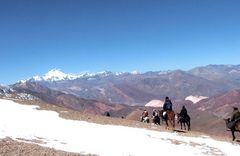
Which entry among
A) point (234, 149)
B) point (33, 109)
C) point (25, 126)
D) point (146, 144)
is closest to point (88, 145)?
point (146, 144)

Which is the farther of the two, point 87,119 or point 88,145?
point 87,119

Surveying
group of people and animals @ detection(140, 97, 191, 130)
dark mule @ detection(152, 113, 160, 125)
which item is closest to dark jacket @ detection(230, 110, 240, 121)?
group of people and animals @ detection(140, 97, 191, 130)

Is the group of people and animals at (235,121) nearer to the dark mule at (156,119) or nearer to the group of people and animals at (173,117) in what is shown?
the group of people and animals at (173,117)

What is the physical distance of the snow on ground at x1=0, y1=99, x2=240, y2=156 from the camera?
33.2 m

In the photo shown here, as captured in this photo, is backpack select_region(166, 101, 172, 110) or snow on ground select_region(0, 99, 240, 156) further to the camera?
backpack select_region(166, 101, 172, 110)

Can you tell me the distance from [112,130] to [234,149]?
1281cm

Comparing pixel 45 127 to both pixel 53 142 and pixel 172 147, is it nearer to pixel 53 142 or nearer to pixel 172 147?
pixel 53 142

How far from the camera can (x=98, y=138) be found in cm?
3753

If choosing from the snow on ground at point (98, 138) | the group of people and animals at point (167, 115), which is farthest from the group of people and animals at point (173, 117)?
the snow on ground at point (98, 138)

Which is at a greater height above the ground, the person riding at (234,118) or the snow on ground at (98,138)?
the person riding at (234,118)

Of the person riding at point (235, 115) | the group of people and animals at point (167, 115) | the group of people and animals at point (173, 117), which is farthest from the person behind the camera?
the group of people and animals at point (167, 115)

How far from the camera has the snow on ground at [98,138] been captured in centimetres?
3322

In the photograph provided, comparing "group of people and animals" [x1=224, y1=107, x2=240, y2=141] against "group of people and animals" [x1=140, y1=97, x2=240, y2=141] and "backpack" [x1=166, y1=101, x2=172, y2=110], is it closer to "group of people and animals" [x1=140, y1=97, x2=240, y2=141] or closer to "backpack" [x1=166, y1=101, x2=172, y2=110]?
"group of people and animals" [x1=140, y1=97, x2=240, y2=141]

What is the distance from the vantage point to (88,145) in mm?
33562
